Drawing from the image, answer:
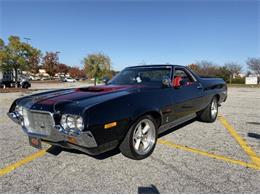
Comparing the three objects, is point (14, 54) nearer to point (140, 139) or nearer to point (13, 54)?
point (13, 54)

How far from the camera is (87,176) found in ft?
9.59

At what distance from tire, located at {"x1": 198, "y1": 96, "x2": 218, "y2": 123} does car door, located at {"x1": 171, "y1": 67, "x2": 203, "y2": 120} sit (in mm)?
641

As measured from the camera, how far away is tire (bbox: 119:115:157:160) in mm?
3166

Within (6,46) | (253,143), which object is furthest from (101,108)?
(6,46)

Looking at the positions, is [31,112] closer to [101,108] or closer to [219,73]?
[101,108]

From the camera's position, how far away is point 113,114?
9.29ft

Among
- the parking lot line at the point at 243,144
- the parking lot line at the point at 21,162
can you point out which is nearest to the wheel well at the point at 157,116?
the parking lot line at the point at 243,144

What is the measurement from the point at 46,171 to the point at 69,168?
0.32 m

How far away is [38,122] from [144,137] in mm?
1672

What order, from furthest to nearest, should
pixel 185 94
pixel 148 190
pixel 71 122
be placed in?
pixel 185 94 → pixel 71 122 → pixel 148 190

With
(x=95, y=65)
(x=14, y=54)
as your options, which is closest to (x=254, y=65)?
(x=95, y=65)

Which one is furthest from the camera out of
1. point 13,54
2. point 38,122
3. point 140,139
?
point 13,54

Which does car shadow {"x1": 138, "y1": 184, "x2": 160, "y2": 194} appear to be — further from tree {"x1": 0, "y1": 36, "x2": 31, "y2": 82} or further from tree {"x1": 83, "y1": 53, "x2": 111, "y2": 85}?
tree {"x1": 83, "y1": 53, "x2": 111, "y2": 85}

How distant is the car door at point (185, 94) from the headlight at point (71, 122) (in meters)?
2.01
